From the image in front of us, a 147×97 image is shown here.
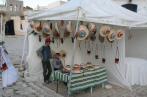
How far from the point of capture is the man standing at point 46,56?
389 inches

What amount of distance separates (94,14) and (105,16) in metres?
0.34

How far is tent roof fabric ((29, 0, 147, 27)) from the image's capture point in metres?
7.85

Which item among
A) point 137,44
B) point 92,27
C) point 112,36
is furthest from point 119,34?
point 137,44

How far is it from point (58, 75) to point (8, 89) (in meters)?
1.61

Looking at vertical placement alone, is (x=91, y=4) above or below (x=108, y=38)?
above

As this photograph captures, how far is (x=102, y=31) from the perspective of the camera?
9.06 m

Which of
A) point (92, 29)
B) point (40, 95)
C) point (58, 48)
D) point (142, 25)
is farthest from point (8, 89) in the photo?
point (142, 25)

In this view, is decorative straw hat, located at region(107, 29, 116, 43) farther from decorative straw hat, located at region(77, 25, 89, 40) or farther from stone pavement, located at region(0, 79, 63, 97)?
stone pavement, located at region(0, 79, 63, 97)

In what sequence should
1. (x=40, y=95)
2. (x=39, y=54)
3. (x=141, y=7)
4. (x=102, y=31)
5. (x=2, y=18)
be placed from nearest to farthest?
(x=2, y=18) < (x=40, y=95) < (x=102, y=31) < (x=39, y=54) < (x=141, y=7)

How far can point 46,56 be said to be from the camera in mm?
9906

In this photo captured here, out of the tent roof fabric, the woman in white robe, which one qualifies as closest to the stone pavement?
the woman in white robe

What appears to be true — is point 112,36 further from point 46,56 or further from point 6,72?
point 6,72

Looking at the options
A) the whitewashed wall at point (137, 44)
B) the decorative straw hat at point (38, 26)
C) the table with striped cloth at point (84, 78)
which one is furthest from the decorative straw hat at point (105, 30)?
the whitewashed wall at point (137, 44)

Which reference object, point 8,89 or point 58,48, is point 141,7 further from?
point 8,89
